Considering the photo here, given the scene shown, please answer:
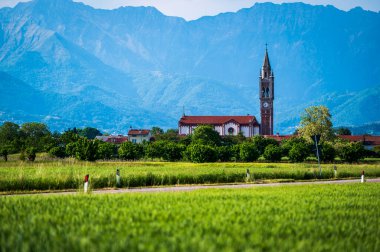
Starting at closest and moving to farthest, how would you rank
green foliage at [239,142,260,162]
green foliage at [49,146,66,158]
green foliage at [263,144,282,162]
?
green foliage at [49,146,66,158] < green foliage at [239,142,260,162] < green foliage at [263,144,282,162]

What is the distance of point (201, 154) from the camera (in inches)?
3162

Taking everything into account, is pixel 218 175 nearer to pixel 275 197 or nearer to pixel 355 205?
pixel 275 197

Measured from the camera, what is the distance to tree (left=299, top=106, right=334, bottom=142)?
123 meters

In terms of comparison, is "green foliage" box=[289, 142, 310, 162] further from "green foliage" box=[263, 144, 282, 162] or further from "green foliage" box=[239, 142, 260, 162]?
"green foliage" box=[239, 142, 260, 162]

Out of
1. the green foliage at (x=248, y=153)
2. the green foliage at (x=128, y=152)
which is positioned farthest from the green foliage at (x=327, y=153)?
the green foliage at (x=128, y=152)

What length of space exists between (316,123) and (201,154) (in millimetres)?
53222

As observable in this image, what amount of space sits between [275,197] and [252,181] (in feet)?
62.4

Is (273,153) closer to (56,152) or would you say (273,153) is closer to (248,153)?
(248,153)

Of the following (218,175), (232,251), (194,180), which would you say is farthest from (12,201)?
(218,175)

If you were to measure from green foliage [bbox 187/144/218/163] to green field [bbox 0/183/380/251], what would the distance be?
60.5 m

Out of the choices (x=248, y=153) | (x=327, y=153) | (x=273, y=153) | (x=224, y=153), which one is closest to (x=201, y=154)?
(x=224, y=153)

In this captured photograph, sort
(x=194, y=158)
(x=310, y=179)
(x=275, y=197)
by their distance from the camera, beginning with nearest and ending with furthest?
(x=275, y=197), (x=310, y=179), (x=194, y=158)

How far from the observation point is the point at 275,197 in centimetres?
2120

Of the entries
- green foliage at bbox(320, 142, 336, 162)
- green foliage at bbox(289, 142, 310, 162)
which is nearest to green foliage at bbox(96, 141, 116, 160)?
green foliage at bbox(289, 142, 310, 162)
